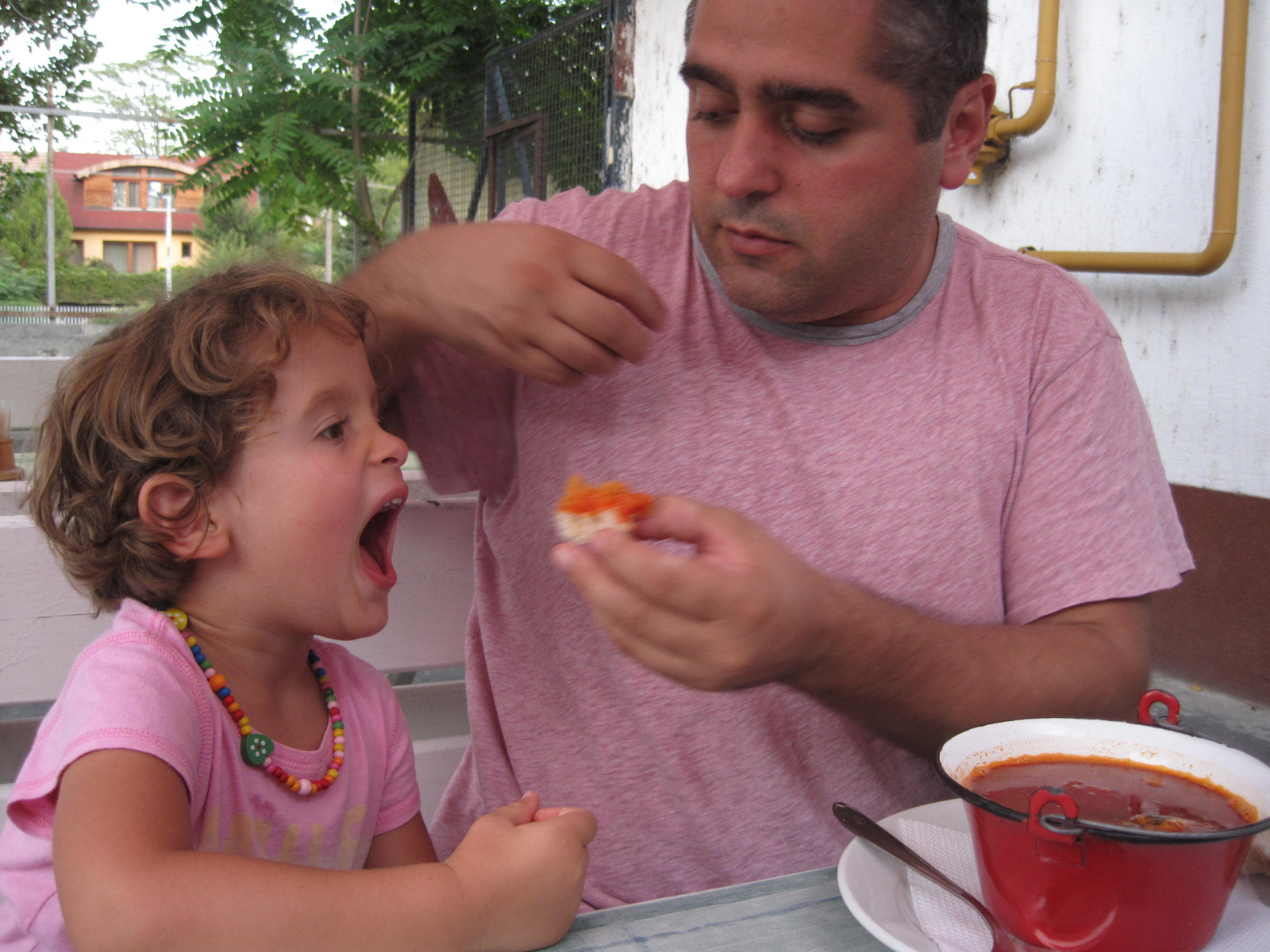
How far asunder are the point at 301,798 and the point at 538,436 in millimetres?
481

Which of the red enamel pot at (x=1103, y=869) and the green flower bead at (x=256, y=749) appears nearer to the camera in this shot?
the red enamel pot at (x=1103, y=869)

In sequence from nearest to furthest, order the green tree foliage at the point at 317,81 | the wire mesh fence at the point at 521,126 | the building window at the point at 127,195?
the wire mesh fence at the point at 521,126
the green tree foliage at the point at 317,81
the building window at the point at 127,195

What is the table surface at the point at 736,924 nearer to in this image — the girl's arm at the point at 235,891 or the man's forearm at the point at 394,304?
the girl's arm at the point at 235,891

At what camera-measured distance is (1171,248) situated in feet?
8.70

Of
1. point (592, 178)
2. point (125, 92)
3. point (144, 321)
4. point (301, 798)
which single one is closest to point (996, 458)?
point (301, 798)

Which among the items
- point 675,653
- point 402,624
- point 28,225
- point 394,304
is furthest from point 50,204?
point 675,653

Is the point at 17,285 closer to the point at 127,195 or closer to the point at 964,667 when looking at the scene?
the point at 964,667

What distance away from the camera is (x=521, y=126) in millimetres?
6301

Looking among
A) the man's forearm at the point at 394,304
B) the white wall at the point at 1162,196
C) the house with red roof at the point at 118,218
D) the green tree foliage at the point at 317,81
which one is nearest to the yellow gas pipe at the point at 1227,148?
the white wall at the point at 1162,196

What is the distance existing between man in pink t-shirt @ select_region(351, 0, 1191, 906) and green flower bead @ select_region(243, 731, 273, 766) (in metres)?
0.34

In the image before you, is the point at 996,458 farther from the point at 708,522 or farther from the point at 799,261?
the point at 708,522

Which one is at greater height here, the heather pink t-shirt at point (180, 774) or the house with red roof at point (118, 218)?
the house with red roof at point (118, 218)

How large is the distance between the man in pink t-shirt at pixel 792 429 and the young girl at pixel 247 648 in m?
0.15

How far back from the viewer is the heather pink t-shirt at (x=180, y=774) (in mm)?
866
